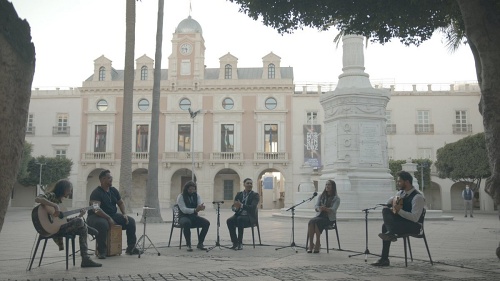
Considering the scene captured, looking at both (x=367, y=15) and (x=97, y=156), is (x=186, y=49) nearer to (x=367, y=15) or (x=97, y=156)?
(x=97, y=156)

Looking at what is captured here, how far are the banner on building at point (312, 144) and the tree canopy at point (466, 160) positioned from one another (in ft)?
31.0

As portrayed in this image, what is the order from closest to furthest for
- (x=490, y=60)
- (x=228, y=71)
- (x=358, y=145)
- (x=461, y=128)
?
(x=490, y=60) < (x=358, y=145) < (x=461, y=128) < (x=228, y=71)

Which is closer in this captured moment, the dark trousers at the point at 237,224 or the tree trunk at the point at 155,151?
the dark trousers at the point at 237,224

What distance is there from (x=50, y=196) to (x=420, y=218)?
5137mm

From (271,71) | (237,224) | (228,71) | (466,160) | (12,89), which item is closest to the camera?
(12,89)

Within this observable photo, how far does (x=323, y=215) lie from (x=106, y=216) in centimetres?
364

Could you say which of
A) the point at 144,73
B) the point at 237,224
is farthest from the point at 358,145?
the point at 144,73

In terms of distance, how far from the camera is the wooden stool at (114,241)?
7.60 meters

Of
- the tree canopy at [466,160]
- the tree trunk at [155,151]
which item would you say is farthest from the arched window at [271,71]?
the tree trunk at [155,151]

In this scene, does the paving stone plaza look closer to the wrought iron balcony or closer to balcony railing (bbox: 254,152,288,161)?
balcony railing (bbox: 254,152,288,161)

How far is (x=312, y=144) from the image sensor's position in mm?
40406

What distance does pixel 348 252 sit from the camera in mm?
8289

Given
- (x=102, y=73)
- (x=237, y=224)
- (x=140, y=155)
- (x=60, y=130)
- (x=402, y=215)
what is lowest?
(x=237, y=224)

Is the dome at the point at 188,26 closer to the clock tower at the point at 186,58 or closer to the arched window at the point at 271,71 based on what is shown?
the clock tower at the point at 186,58
